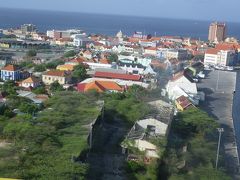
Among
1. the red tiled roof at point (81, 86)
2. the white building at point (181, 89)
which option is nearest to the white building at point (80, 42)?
the white building at point (181, 89)

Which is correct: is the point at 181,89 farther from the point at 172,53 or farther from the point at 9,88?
the point at 172,53

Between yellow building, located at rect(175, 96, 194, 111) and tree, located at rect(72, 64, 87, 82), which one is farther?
tree, located at rect(72, 64, 87, 82)

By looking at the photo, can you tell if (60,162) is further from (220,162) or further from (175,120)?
(175,120)

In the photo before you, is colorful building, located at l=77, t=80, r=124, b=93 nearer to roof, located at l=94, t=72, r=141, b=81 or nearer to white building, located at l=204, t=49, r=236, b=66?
roof, located at l=94, t=72, r=141, b=81

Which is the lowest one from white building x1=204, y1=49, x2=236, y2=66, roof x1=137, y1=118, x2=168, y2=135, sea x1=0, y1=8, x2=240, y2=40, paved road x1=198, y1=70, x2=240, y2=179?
sea x1=0, y1=8, x2=240, y2=40

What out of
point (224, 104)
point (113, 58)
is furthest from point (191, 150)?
point (113, 58)

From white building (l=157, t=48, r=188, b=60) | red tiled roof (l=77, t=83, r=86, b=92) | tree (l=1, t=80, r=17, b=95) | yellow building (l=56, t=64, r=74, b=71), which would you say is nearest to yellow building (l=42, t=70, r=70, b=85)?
red tiled roof (l=77, t=83, r=86, b=92)
